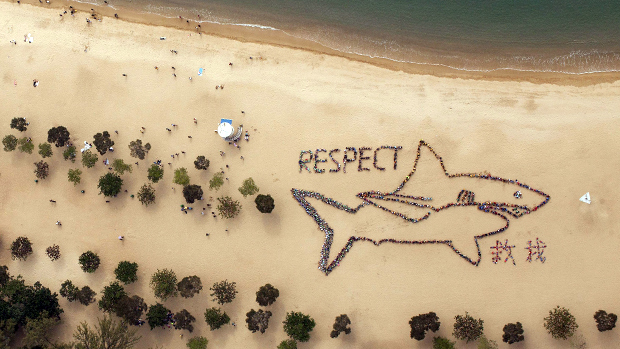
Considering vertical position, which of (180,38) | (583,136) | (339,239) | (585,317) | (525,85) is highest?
(180,38)

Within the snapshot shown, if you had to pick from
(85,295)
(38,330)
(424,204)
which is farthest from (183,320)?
(424,204)

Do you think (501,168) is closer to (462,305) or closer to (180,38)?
(462,305)

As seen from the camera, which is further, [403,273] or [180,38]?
[180,38]

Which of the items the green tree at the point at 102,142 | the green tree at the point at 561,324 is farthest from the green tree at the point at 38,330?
the green tree at the point at 561,324

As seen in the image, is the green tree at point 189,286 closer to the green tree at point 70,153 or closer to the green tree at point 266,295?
the green tree at point 266,295

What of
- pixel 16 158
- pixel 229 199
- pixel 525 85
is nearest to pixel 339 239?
pixel 229 199

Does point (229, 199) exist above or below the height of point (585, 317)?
above
